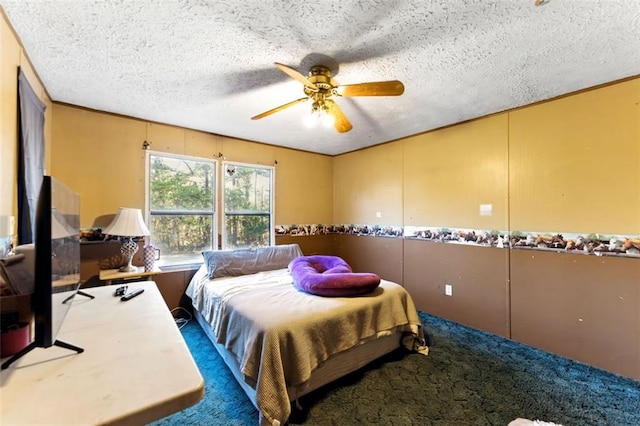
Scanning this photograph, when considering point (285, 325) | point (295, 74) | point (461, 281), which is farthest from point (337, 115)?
point (461, 281)

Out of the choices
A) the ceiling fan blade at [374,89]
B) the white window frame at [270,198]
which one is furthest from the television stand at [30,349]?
the white window frame at [270,198]

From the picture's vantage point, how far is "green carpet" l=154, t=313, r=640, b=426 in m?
1.74

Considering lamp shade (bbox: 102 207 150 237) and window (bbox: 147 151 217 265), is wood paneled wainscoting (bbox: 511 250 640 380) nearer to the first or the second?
window (bbox: 147 151 217 265)

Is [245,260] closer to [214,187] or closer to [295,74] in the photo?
[214,187]

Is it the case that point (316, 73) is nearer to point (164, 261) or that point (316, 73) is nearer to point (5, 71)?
point (5, 71)

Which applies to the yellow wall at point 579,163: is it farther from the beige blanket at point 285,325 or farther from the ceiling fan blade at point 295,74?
the ceiling fan blade at point 295,74

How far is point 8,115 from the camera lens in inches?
62.4

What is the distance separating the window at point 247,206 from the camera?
3811mm

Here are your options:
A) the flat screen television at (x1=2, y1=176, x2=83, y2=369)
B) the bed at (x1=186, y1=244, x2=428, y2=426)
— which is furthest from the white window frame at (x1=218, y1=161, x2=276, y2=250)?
the flat screen television at (x1=2, y1=176, x2=83, y2=369)

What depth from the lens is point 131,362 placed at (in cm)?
86

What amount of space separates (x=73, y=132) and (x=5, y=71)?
4.82 ft

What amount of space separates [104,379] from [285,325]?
1.12m

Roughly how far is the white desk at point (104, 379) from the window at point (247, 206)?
2719 mm

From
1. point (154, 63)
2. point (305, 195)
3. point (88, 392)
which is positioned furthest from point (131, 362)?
point (305, 195)
